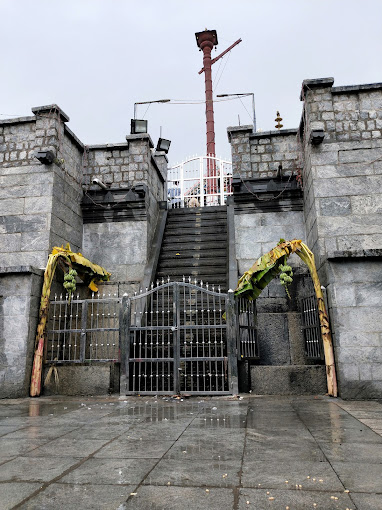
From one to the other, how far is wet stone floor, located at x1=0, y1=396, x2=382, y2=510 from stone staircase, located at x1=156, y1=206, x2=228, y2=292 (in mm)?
4937

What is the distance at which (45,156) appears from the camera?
10094 mm

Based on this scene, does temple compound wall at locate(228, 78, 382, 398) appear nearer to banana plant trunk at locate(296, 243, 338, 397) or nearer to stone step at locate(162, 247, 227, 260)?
banana plant trunk at locate(296, 243, 338, 397)

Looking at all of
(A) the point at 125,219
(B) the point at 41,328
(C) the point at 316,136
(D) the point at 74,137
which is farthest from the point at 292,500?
(D) the point at 74,137

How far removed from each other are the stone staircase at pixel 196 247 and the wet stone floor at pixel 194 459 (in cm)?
494

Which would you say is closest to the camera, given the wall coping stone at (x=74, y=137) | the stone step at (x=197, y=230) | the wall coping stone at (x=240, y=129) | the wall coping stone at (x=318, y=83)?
the wall coping stone at (x=318, y=83)

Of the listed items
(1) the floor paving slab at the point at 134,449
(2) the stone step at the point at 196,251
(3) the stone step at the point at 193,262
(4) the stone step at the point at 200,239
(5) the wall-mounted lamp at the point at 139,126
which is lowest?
(1) the floor paving slab at the point at 134,449

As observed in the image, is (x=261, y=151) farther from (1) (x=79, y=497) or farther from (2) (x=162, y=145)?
(1) (x=79, y=497)

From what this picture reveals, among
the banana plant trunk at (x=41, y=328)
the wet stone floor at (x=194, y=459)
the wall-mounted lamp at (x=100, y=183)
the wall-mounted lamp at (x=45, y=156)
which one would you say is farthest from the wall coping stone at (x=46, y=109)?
the wet stone floor at (x=194, y=459)

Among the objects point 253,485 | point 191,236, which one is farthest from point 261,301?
point 253,485

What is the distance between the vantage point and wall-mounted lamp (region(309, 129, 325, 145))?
9359 millimetres

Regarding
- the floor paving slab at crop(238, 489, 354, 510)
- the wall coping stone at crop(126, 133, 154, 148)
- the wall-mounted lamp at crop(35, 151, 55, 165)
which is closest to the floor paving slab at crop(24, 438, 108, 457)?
the floor paving slab at crop(238, 489, 354, 510)

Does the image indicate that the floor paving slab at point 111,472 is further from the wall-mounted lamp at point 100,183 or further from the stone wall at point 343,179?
the wall-mounted lamp at point 100,183

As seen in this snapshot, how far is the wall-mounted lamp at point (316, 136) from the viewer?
368 inches

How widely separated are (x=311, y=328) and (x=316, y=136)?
14.8 ft
